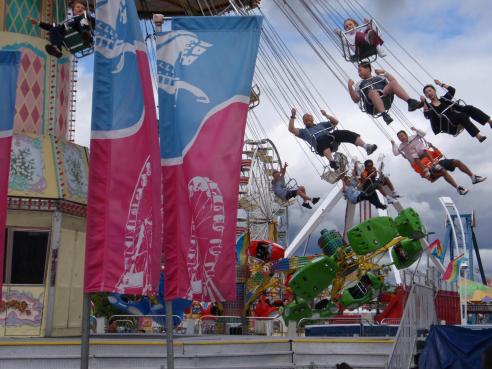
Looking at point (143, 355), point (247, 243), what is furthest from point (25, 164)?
point (247, 243)

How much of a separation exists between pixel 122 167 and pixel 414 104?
693 cm

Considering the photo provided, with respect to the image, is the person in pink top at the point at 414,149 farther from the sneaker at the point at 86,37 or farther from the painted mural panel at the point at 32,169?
the painted mural panel at the point at 32,169

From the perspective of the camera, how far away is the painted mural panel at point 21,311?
566 inches

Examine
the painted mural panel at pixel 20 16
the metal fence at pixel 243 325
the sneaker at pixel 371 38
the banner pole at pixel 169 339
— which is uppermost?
the painted mural panel at pixel 20 16

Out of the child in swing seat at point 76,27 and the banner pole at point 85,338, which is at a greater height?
the child in swing seat at point 76,27

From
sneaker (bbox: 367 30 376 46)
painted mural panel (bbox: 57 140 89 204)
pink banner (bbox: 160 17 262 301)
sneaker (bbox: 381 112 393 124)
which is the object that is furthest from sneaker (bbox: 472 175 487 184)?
painted mural panel (bbox: 57 140 89 204)

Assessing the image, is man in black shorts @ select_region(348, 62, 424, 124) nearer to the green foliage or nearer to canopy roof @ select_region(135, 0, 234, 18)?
canopy roof @ select_region(135, 0, 234, 18)

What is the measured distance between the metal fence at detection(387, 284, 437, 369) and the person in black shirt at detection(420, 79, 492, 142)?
2803 mm

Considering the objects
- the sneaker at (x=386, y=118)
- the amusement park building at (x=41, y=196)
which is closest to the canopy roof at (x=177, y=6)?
the amusement park building at (x=41, y=196)

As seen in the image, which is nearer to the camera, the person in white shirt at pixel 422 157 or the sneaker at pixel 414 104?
the sneaker at pixel 414 104

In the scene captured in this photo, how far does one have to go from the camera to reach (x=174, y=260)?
8125 mm

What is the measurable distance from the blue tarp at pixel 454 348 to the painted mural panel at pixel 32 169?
7.51 m

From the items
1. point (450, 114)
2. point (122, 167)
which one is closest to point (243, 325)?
point (450, 114)

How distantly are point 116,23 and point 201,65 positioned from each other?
1.09m
